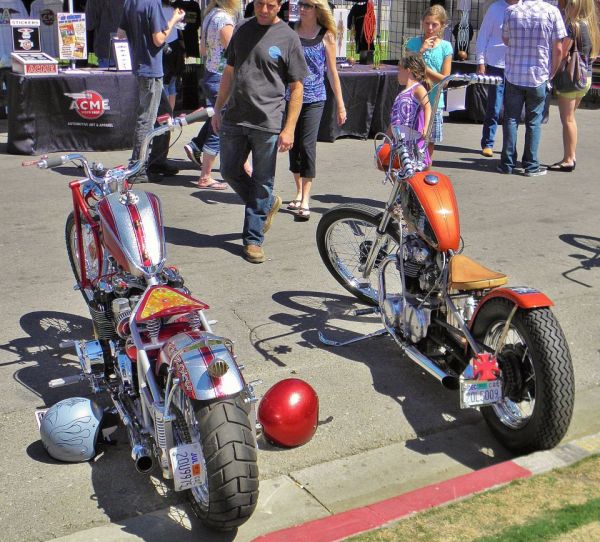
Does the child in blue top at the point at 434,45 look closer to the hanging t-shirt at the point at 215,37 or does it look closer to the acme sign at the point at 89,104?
the hanging t-shirt at the point at 215,37

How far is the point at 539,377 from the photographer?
3842 mm

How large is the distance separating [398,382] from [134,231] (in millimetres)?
1743

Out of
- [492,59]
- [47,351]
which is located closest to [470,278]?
[47,351]

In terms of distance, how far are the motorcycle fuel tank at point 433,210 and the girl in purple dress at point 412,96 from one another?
6.92 ft

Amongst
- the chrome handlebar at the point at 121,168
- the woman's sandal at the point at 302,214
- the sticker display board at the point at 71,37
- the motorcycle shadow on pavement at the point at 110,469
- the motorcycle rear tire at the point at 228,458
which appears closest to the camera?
the motorcycle rear tire at the point at 228,458

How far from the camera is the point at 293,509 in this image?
3.67 metres

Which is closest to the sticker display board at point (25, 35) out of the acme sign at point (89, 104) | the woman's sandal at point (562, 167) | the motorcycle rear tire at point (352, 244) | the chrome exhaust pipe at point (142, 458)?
the acme sign at point (89, 104)

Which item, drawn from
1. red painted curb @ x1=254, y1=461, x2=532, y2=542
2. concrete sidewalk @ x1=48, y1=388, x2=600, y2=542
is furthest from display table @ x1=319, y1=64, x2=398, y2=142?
red painted curb @ x1=254, y1=461, x2=532, y2=542

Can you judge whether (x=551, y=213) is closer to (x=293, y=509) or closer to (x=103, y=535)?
(x=293, y=509)

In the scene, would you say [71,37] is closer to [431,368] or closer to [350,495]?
[431,368]

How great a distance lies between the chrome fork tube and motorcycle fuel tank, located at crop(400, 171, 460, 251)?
6.4 inches

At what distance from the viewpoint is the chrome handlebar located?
4.36 metres

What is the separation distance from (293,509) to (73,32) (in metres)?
8.20

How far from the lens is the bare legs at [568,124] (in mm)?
9633
